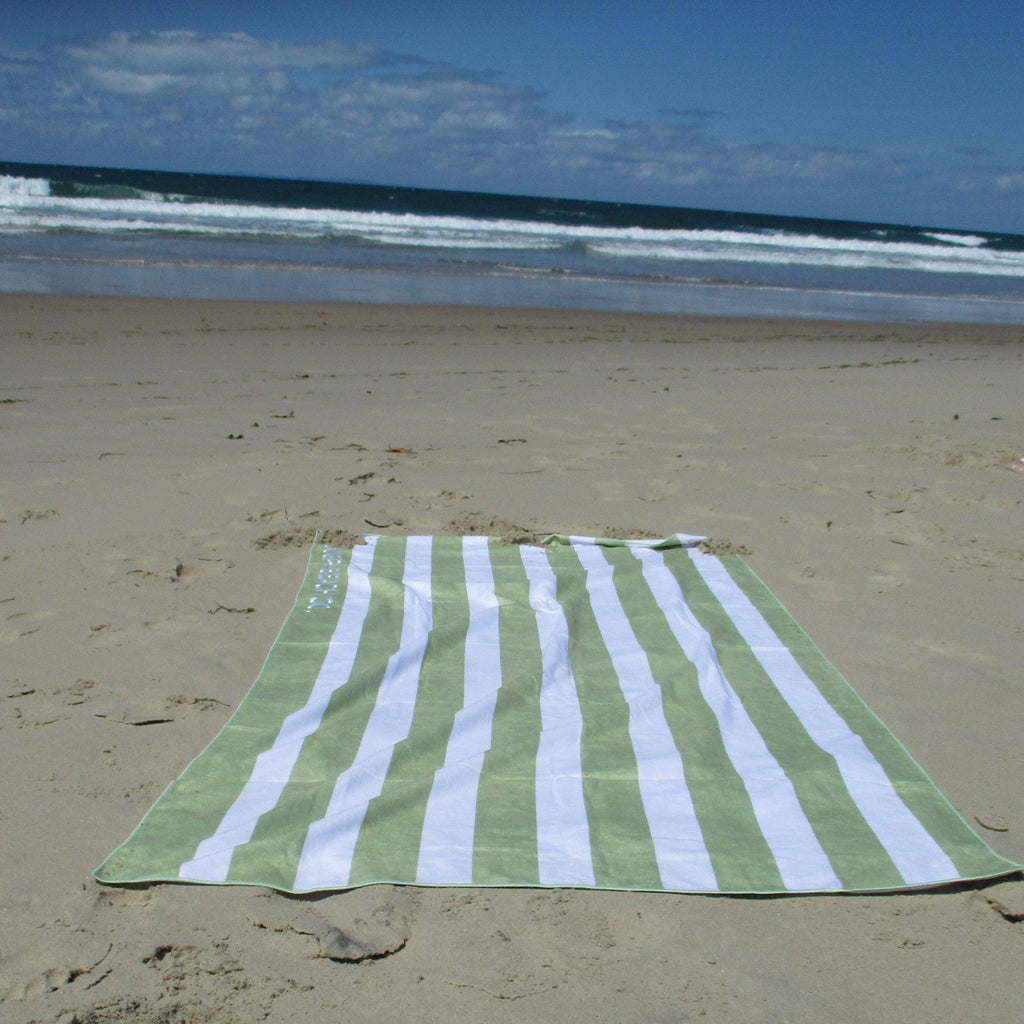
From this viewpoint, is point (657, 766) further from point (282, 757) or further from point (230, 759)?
point (230, 759)

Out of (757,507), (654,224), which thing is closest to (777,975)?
(757,507)

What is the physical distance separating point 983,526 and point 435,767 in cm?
300

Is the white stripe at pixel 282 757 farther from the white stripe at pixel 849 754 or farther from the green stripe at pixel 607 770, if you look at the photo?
the white stripe at pixel 849 754

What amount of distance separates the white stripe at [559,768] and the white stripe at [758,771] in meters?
0.39

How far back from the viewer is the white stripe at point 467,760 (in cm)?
193

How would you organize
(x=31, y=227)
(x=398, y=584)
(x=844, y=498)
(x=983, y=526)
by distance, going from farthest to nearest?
(x=31, y=227)
(x=844, y=498)
(x=983, y=526)
(x=398, y=584)

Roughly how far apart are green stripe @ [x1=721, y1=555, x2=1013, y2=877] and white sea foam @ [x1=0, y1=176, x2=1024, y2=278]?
17.8m

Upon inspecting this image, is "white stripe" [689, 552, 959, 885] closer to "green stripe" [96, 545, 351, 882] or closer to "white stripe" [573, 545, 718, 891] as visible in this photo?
"white stripe" [573, 545, 718, 891]

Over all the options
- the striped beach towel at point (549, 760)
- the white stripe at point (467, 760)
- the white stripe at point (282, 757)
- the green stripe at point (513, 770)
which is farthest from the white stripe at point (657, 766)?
the white stripe at point (282, 757)

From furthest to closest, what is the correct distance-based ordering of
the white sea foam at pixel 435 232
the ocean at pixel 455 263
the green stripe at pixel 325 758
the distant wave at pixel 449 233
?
the white sea foam at pixel 435 232 < the distant wave at pixel 449 233 < the ocean at pixel 455 263 < the green stripe at pixel 325 758

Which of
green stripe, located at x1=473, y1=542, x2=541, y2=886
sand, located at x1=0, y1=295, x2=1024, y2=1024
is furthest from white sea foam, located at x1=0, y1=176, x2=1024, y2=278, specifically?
green stripe, located at x1=473, y1=542, x2=541, y2=886

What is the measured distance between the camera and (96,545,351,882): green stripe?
74.3 inches

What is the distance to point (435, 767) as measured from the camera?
7.38 feet

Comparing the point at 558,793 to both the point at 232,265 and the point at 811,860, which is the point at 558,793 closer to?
the point at 811,860
